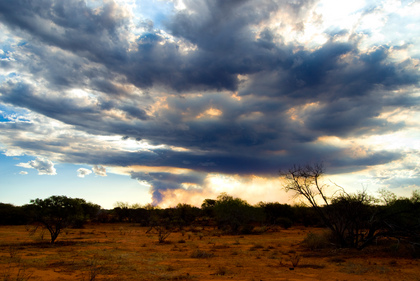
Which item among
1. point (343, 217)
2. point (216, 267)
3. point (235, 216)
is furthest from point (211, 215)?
point (216, 267)

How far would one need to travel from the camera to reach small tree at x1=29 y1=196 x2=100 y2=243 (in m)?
24.4

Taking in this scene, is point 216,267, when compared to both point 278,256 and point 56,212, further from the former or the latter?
point 56,212

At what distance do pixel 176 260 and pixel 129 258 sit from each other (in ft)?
10.6

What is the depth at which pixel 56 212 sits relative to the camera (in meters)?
25.6

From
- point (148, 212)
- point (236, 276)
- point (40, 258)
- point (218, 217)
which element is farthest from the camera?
point (148, 212)

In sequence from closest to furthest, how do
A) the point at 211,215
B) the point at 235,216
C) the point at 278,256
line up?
1. the point at 278,256
2. the point at 235,216
3. the point at 211,215

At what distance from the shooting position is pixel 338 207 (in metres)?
21.0

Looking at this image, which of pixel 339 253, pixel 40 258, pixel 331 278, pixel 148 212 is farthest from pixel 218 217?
pixel 331 278

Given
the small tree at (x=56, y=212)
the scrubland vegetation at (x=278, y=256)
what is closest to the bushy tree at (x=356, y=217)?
the scrubland vegetation at (x=278, y=256)

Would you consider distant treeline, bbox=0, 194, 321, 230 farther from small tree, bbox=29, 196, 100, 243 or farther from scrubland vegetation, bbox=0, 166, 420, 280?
scrubland vegetation, bbox=0, 166, 420, 280

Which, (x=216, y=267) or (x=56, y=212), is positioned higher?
(x=56, y=212)

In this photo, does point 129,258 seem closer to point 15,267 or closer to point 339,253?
point 15,267

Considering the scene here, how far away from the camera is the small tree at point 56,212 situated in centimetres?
2442

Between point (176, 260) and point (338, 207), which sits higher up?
point (338, 207)
